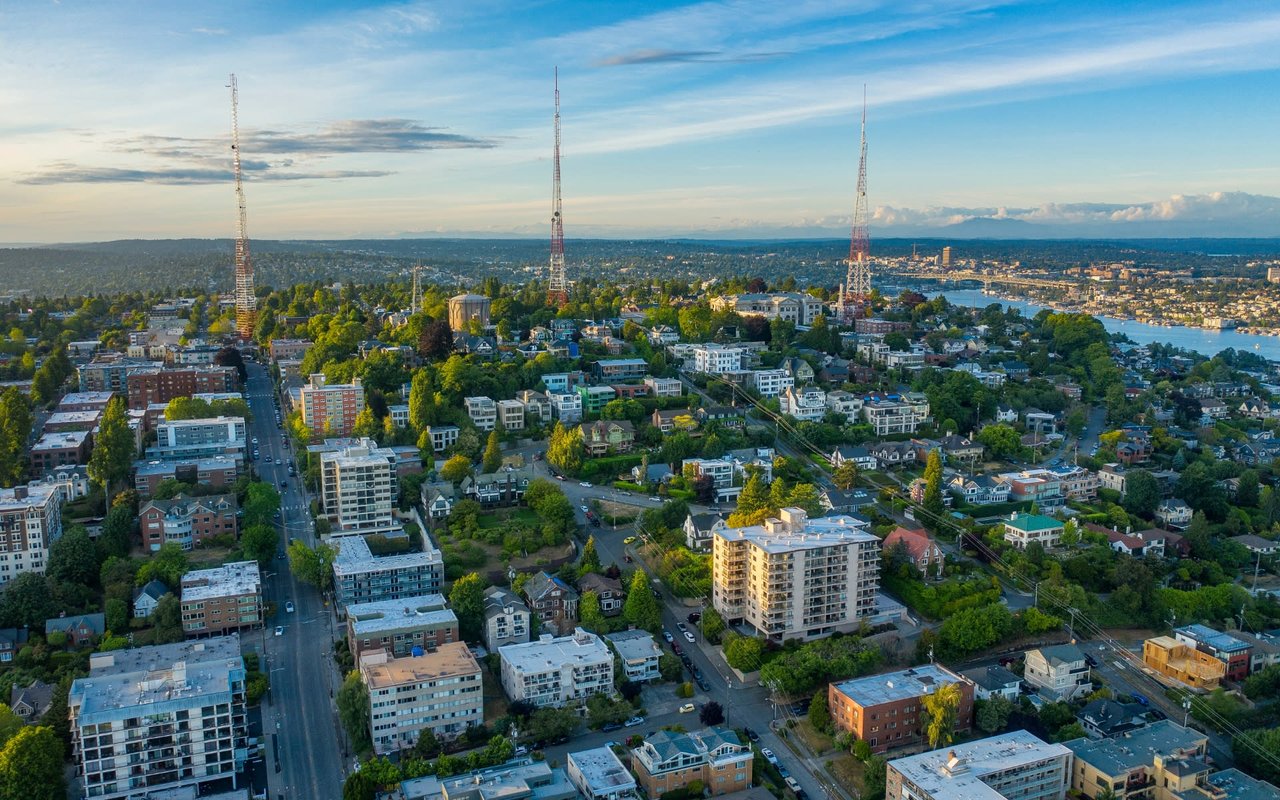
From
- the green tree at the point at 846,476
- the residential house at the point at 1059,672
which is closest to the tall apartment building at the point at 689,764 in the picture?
the residential house at the point at 1059,672

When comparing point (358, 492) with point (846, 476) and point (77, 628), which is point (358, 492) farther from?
point (846, 476)

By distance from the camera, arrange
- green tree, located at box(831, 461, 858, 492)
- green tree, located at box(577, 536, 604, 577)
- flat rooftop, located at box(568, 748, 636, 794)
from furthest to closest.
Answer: green tree, located at box(831, 461, 858, 492) → green tree, located at box(577, 536, 604, 577) → flat rooftop, located at box(568, 748, 636, 794)

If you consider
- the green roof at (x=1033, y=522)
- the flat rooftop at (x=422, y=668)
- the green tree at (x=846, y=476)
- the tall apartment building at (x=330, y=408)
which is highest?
the tall apartment building at (x=330, y=408)

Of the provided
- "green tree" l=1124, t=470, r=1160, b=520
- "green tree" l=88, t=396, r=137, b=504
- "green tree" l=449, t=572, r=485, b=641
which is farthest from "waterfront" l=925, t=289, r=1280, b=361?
"green tree" l=88, t=396, r=137, b=504

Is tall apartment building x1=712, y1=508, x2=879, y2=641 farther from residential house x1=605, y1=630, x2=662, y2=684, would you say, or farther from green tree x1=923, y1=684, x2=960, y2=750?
green tree x1=923, y1=684, x2=960, y2=750

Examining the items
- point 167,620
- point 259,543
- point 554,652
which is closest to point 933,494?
point 554,652

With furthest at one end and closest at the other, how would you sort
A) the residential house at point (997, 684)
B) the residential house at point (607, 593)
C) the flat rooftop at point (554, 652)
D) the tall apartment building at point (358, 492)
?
the tall apartment building at point (358, 492) → the residential house at point (607, 593) → the residential house at point (997, 684) → the flat rooftop at point (554, 652)

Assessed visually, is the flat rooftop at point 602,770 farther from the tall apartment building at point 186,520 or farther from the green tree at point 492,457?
the green tree at point 492,457
